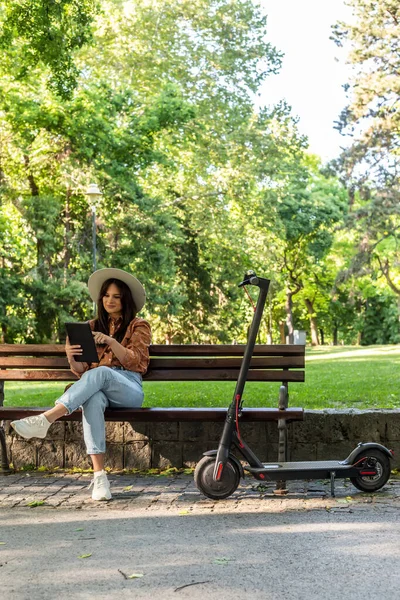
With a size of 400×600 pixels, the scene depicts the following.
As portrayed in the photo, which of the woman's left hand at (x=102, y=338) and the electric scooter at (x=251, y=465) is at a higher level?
the woman's left hand at (x=102, y=338)

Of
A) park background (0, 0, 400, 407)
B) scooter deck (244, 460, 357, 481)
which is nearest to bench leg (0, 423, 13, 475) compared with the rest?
scooter deck (244, 460, 357, 481)

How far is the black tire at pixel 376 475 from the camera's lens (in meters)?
5.95

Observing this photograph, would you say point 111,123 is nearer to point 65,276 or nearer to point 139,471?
point 65,276

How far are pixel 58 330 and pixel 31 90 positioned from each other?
7.76 metres

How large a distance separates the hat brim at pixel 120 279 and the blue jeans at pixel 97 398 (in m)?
0.66

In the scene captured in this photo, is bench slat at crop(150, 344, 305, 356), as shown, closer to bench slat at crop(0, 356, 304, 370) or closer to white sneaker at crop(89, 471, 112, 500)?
bench slat at crop(0, 356, 304, 370)

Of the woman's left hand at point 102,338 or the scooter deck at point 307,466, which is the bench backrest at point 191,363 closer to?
the woman's left hand at point 102,338

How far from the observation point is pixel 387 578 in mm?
4066

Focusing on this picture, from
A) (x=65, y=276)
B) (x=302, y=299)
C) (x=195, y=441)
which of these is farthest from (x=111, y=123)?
(x=302, y=299)

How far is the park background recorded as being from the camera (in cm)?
2719

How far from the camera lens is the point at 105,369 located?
6227 millimetres

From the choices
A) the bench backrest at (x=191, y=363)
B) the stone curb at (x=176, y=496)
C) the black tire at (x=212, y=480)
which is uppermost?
the bench backrest at (x=191, y=363)

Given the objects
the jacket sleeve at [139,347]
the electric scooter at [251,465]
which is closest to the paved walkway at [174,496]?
the electric scooter at [251,465]

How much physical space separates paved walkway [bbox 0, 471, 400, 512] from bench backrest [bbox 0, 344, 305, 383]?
761mm
